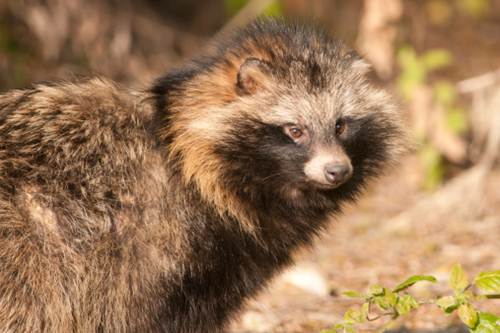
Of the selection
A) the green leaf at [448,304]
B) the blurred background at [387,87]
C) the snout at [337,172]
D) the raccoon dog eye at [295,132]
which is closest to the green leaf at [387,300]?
the green leaf at [448,304]

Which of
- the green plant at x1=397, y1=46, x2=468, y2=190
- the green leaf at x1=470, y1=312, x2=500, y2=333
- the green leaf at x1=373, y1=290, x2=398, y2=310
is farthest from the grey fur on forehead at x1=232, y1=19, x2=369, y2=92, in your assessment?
the green plant at x1=397, y1=46, x2=468, y2=190

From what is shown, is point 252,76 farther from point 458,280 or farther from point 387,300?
point 458,280

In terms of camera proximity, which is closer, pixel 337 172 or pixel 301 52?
pixel 337 172

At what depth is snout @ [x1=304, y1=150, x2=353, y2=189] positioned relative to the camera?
4555 millimetres

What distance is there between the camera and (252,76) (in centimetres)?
473

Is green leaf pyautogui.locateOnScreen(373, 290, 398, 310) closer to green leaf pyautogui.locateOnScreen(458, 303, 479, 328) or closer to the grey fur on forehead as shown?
green leaf pyautogui.locateOnScreen(458, 303, 479, 328)

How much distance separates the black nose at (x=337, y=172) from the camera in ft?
14.9

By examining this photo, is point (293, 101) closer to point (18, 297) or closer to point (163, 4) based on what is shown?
point (18, 297)

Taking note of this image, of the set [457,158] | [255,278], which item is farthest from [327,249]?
[255,278]

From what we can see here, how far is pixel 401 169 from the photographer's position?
10.3 meters

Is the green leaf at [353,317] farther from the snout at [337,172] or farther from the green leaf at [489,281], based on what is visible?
the snout at [337,172]

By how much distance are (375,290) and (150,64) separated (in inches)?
273

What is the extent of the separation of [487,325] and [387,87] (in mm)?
5117

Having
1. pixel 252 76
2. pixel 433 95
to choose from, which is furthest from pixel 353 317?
pixel 433 95
